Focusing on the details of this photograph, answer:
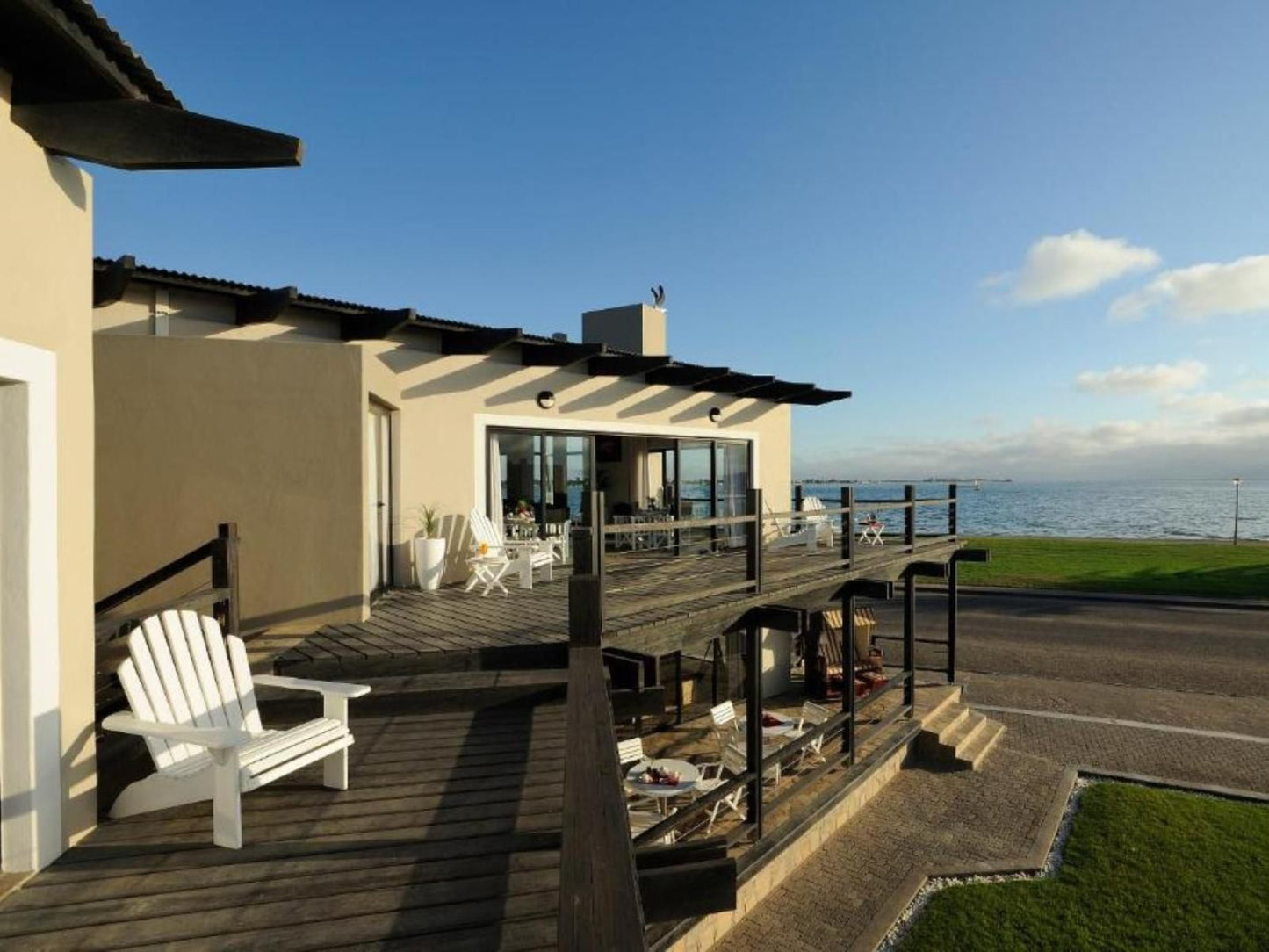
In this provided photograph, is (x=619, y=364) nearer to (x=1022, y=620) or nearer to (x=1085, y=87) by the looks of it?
(x=1085, y=87)

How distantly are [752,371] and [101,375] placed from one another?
1017 centimetres

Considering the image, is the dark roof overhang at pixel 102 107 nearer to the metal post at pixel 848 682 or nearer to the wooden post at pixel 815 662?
the metal post at pixel 848 682

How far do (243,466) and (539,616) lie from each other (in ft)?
10.8

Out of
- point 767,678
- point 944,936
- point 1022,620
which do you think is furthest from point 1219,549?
point 944,936

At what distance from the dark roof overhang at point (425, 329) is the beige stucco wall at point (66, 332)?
3.92m

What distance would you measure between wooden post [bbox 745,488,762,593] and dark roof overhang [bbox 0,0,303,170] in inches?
199

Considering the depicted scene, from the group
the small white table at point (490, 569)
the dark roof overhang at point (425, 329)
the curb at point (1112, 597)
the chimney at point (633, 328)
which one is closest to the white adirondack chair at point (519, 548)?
the small white table at point (490, 569)

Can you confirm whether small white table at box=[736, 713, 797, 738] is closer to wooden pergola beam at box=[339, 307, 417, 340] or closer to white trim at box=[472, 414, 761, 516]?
white trim at box=[472, 414, 761, 516]

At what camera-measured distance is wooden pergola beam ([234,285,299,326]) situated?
25.4 ft

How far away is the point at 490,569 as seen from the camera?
8539mm

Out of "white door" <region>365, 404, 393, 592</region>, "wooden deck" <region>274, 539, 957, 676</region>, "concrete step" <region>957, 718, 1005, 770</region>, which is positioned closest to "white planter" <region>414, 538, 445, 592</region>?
"wooden deck" <region>274, 539, 957, 676</region>

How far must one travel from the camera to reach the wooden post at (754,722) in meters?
7.90

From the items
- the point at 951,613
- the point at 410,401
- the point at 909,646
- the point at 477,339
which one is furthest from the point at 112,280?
the point at 951,613

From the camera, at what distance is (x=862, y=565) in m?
9.91
